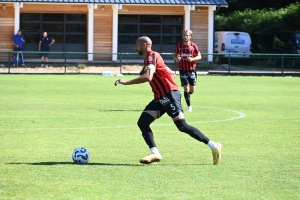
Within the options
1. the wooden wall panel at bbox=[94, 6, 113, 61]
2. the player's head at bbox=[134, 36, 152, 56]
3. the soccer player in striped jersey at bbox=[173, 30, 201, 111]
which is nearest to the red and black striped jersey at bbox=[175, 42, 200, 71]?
the soccer player in striped jersey at bbox=[173, 30, 201, 111]

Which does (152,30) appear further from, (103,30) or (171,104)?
(171,104)

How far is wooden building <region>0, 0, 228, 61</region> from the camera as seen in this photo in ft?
136

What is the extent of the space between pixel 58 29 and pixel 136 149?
105 feet

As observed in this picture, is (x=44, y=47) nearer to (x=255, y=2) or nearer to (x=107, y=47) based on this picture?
(x=107, y=47)

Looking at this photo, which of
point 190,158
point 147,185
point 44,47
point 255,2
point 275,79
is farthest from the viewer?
point 255,2

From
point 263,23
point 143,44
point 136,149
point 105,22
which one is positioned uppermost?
point 263,23

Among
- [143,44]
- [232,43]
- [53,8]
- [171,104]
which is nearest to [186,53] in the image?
[171,104]

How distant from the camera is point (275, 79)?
3469 cm

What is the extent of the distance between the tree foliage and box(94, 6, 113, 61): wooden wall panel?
12.1m

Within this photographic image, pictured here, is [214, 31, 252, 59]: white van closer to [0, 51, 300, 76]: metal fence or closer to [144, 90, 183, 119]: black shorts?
[0, 51, 300, 76]: metal fence

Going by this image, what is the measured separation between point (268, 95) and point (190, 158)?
580 inches

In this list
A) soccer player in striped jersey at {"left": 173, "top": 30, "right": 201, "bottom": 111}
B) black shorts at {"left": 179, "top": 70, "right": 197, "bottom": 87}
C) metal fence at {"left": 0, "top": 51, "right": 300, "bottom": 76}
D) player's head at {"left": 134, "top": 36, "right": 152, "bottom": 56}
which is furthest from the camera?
metal fence at {"left": 0, "top": 51, "right": 300, "bottom": 76}

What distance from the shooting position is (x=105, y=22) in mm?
42688

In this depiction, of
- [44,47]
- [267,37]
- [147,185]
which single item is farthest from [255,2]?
[147,185]
